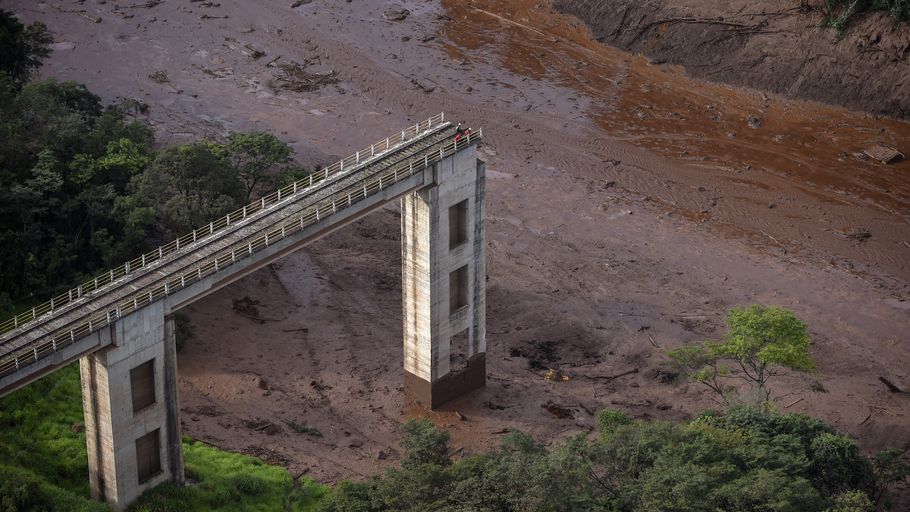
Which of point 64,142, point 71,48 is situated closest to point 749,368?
point 64,142

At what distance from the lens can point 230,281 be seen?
5688 centimetres

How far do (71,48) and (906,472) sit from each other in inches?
2791

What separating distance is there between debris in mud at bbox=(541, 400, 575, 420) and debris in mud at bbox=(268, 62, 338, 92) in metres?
39.6

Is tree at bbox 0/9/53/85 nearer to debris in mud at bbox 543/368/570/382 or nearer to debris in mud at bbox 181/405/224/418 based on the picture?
debris in mud at bbox 181/405/224/418

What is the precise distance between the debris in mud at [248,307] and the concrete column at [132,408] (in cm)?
1725

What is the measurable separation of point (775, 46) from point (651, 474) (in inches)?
2089

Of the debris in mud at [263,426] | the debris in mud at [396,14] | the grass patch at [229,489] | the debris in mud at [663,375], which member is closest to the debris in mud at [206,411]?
the debris in mud at [263,426]

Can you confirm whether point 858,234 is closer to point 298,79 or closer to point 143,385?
point 298,79

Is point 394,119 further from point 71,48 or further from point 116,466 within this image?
point 116,466

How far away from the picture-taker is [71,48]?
10456 cm

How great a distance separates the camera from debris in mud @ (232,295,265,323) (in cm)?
7325

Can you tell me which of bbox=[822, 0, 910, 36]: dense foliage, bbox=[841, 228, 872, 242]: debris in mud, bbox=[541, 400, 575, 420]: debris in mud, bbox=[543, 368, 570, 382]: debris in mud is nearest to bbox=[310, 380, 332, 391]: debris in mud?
bbox=[541, 400, 575, 420]: debris in mud

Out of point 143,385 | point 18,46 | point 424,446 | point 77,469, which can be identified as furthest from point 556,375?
point 18,46

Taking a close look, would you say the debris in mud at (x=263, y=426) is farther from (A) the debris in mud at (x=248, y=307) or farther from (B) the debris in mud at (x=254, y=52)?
(B) the debris in mud at (x=254, y=52)
